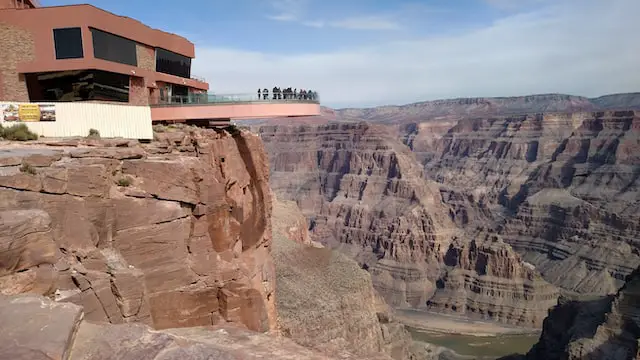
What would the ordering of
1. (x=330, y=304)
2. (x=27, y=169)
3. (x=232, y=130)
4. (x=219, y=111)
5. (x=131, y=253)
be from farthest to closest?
(x=330, y=304), (x=232, y=130), (x=219, y=111), (x=131, y=253), (x=27, y=169)

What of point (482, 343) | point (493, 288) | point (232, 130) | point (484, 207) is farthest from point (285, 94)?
point (484, 207)

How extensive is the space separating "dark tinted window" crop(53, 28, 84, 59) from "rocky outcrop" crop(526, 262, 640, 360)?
145 feet

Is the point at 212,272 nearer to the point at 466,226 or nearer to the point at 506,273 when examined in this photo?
the point at 506,273

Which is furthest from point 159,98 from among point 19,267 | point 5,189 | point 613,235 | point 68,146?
point 613,235

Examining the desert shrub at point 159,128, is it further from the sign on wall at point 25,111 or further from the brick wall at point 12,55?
Result: the brick wall at point 12,55

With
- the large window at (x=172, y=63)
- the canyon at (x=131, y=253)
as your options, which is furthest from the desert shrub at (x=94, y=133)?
the large window at (x=172, y=63)

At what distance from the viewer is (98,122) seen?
19.6 m

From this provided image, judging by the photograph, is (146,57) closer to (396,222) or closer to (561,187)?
(396,222)

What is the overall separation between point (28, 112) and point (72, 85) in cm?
500

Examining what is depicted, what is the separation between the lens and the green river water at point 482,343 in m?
70.8

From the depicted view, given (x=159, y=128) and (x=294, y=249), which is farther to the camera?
(x=294, y=249)

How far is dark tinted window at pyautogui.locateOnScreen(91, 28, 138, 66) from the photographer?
23078 mm

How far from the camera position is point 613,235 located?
104m

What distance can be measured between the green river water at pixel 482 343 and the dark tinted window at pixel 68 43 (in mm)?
62139
